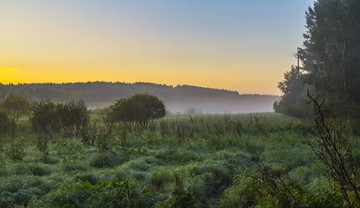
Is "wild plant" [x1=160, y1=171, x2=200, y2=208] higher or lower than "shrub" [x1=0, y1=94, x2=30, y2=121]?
lower

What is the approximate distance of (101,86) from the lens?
149m

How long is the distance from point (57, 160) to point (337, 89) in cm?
1962

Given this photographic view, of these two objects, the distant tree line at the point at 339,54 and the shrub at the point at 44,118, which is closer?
the shrub at the point at 44,118

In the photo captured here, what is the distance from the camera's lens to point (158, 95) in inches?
5886

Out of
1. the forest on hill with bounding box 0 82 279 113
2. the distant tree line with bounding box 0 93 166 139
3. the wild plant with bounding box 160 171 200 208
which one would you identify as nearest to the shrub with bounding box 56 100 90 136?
the distant tree line with bounding box 0 93 166 139

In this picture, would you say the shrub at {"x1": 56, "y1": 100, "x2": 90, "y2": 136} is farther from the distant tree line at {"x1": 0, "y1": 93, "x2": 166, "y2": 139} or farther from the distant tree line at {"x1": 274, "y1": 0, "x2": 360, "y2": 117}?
the distant tree line at {"x1": 274, "y1": 0, "x2": 360, "y2": 117}

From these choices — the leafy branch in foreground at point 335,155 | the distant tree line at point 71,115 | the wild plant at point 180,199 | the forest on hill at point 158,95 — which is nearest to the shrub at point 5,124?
the distant tree line at point 71,115

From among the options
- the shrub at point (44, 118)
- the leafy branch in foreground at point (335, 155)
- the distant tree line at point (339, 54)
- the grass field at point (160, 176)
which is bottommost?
the grass field at point (160, 176)

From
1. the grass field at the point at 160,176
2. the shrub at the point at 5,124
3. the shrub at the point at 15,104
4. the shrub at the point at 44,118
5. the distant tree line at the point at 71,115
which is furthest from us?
the shrub at the point at 15,104

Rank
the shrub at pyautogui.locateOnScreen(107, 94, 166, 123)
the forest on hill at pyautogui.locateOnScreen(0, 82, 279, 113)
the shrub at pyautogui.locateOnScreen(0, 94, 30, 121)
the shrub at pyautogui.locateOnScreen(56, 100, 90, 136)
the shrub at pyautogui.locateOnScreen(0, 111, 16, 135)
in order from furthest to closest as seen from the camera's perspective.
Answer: the forest on hill at pyautogui.locateOnScreen(0, 82, 279, 113), the shrub at pyautogui.locateOnScreen(0, 94, 30, 121), the shrub at pyautogui.locateOnScreen(107, 94, 166, 123), the shrub at pyautogui.locateOnScreen(56, 100, 90, 136), the shrub at pyautogui.locateOnScreen(0, 111, 16, 135)

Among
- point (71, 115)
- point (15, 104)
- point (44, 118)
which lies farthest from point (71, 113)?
point (15, 104)

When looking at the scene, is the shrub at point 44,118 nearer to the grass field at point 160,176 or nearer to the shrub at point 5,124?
the shrub at point 5,124

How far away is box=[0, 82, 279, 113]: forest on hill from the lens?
430 feet

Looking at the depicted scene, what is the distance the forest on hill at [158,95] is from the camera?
430ft
